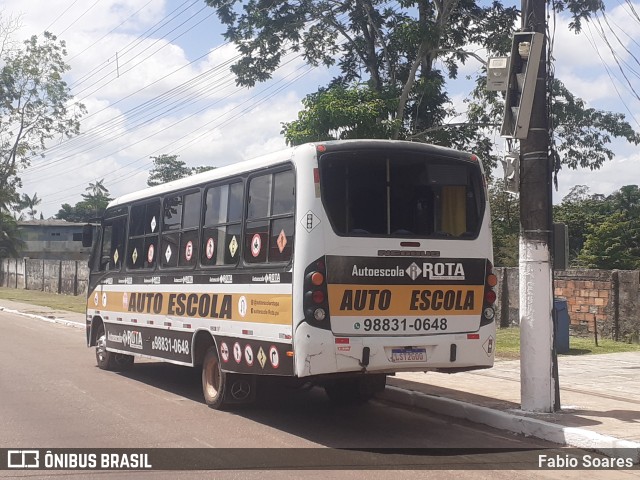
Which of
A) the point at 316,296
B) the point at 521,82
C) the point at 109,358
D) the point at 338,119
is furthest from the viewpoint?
the point at 338,119

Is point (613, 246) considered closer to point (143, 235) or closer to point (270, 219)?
point (143, 235)

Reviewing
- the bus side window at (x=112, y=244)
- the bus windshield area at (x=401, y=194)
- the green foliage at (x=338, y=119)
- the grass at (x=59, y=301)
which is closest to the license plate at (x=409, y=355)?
the bus windshield area at (x=401, y=194)

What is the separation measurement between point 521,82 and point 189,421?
550 cm

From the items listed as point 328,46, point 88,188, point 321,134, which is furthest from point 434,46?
point 88,188

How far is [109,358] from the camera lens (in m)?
14.0

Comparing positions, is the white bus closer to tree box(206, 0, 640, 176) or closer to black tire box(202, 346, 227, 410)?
black tire box(202, 346, 227, 410)

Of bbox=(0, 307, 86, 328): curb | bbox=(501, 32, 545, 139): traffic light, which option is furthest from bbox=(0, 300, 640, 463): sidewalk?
bbox=(0, 307, 86, 328): curb

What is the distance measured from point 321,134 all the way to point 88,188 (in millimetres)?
98318

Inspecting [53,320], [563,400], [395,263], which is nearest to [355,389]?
[563,400]

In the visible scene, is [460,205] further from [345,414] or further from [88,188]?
[88,188]

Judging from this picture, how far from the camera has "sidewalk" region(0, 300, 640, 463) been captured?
324 inches

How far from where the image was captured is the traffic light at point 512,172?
9.58 metres

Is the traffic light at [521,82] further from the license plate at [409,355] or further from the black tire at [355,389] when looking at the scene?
the black tire at [355,389]

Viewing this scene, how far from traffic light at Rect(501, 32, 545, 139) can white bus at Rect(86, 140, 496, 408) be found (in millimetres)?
694
